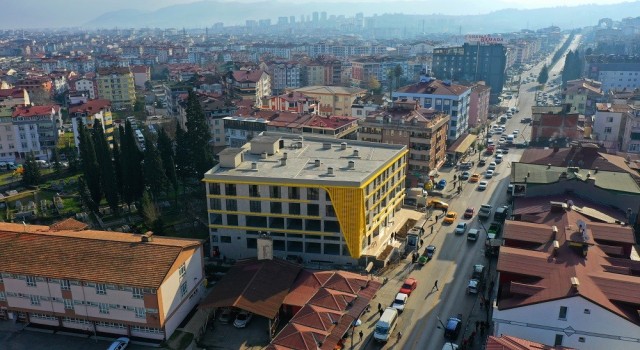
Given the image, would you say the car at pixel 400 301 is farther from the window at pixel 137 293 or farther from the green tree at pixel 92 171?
the green tree at pixel 92 171

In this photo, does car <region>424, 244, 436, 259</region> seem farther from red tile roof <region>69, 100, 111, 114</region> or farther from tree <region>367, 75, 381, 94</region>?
tree <region>367, 75, 381, 94</region>

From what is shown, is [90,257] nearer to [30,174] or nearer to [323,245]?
[323,245]

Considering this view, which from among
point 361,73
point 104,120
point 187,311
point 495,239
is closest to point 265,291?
point 187,311

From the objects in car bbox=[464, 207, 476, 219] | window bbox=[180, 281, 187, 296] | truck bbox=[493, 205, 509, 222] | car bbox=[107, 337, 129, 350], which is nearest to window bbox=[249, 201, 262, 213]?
window bbox=[180, 281, 187, 296]

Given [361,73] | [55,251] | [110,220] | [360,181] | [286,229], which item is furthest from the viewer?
[361,73]

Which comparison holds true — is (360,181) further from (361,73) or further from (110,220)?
(361,73)

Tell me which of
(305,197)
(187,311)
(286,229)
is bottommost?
(187,311)
